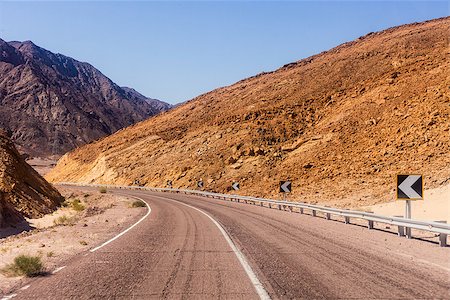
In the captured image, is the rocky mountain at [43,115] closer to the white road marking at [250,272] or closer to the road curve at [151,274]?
the road curve at [151,274]

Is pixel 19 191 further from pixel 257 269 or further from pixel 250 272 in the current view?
pixel 250 272

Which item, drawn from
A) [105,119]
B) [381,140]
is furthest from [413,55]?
[105,119]

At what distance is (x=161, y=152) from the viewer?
224 ft

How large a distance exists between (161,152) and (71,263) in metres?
58.8

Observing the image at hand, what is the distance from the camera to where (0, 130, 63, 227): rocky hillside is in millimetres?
23156

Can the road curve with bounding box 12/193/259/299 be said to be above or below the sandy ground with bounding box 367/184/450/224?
above

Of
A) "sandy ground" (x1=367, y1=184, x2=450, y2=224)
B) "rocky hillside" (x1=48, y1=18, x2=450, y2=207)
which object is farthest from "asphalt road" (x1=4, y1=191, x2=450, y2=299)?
"rocky hillside" (x1=48, y1=18, x2=450, y2=207)

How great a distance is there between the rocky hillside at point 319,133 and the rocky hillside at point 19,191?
19.6 m

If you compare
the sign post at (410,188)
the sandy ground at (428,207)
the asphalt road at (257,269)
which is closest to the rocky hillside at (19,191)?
the asphalt road at (257,269)

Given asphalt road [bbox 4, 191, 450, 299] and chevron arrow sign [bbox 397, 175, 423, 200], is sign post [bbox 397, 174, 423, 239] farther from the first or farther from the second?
asphalt road [bbox 4, 191, 450, 299]

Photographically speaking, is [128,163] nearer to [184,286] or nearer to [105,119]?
[184,286]

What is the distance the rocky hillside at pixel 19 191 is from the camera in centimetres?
2316

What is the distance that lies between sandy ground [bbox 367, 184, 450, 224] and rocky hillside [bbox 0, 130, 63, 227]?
777 inches

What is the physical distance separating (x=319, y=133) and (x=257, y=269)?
137ft
